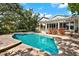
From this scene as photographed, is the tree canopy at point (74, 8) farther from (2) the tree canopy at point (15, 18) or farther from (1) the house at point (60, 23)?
(2) the tree canopy at point (15, 18)

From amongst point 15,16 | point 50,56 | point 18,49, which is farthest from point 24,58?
point 15,16

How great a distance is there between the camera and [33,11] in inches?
188

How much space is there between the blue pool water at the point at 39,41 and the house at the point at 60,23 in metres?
0.29

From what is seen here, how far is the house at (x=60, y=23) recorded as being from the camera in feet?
15.8

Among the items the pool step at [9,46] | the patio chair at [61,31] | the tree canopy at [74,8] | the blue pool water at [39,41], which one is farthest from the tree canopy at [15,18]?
the tree canopy at [74,8]

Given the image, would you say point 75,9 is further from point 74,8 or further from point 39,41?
point 39,41

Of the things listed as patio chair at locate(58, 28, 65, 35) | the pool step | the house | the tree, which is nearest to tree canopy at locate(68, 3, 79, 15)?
the tree

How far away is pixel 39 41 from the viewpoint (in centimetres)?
498

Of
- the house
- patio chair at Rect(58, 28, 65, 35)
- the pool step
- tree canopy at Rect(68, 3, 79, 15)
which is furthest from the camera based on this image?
patio chair at Rect(58, 28, 65, 35)

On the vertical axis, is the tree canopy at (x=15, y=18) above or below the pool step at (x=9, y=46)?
above

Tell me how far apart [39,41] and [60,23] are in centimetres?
85

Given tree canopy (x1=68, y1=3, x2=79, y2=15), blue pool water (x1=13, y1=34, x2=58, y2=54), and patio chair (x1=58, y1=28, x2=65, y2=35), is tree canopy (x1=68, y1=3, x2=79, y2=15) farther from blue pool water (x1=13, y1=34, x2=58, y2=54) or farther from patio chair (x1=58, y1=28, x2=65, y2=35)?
blue pool water (x1=13, y1=34, x2=58, y2=54)

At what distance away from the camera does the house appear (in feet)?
15.8

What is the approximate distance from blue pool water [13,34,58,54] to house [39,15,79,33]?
0.94 ft
